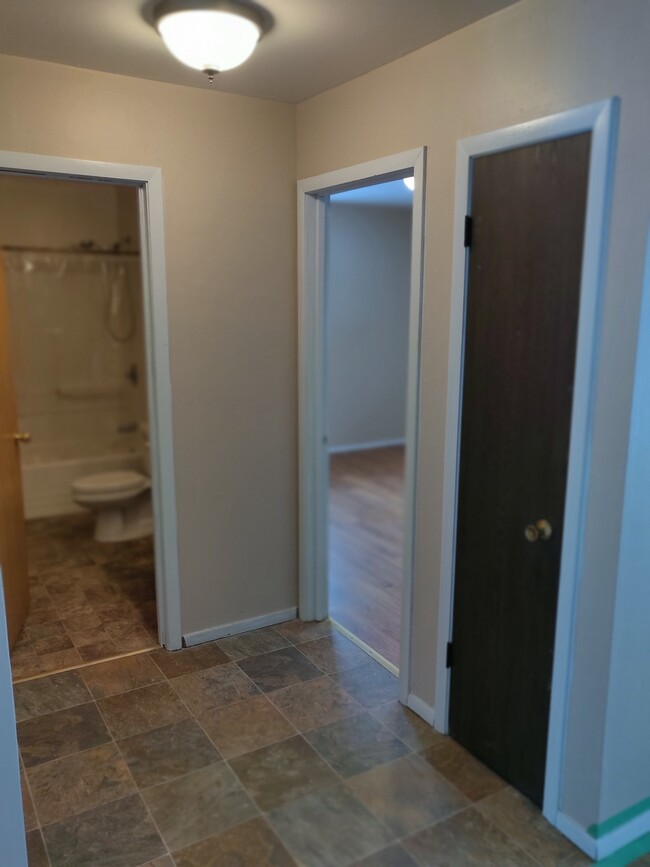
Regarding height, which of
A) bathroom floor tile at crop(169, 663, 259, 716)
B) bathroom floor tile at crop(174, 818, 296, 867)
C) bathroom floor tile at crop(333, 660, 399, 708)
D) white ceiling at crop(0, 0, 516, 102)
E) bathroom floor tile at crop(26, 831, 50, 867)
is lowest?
bathroom floor tile at crop(26, 831, 50, 867)

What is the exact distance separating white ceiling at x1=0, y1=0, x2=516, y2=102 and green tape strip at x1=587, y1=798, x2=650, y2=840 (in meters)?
2.40

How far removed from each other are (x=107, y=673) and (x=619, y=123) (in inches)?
109

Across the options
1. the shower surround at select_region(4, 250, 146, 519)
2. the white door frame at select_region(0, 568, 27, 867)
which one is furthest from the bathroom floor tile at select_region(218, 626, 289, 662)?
the shower surround at select_region(4, 250, 146, 519)

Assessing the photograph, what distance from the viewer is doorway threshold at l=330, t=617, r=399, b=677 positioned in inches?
115

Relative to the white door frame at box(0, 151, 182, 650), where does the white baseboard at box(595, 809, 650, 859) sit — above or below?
below

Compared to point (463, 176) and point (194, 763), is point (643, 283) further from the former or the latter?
point (194, 763)

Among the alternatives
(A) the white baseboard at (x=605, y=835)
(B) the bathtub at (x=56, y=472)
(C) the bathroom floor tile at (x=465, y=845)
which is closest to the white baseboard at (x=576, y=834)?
(A) the white baseboard at (x=605, y=835)

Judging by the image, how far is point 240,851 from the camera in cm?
196

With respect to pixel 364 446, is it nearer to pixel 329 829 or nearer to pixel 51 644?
pixel 51 644

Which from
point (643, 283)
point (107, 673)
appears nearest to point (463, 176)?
point (643, 283)

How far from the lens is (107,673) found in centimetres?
291

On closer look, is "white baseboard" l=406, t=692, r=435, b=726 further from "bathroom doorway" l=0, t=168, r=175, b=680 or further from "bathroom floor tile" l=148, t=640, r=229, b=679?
"bathroom doorway" l=0, t=168, r=175, b=680

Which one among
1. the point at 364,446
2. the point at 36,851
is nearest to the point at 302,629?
the point at 36,851

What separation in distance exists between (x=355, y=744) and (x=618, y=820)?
88 centimetres
